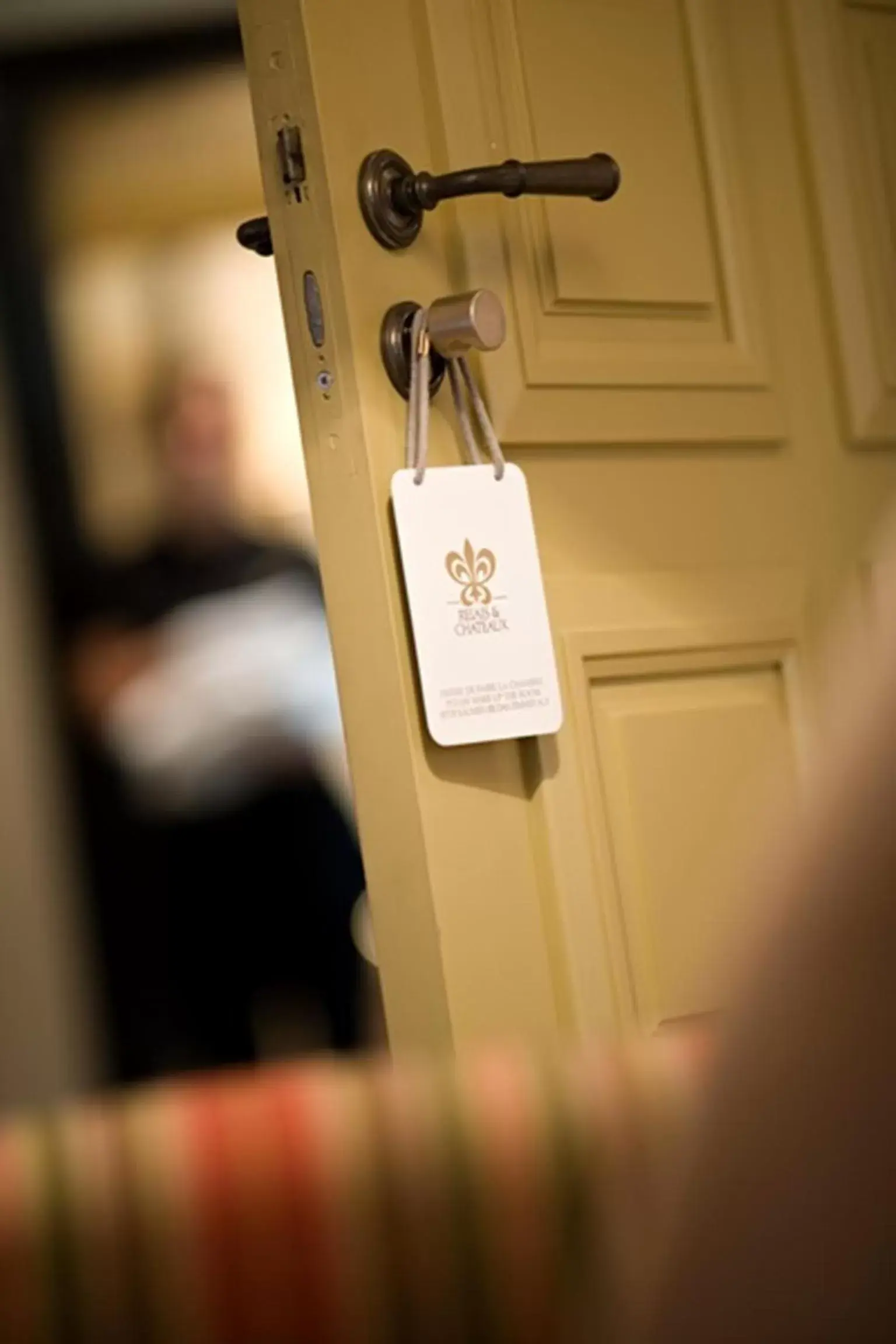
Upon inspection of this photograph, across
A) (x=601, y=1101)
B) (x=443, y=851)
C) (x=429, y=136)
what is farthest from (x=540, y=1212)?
(x=429, y=136)

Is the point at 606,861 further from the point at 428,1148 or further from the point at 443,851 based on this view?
the point at 428,1148

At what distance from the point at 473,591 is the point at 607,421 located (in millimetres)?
187

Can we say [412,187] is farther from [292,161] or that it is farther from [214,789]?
[214,789]

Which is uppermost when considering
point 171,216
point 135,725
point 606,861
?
point 171,216

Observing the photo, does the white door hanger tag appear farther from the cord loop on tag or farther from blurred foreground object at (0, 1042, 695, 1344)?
blurred foreground object at (0, 1042, 695, 1344)

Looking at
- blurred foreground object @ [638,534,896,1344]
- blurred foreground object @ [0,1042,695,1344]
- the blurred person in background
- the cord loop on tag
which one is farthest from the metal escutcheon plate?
the blurred person in background

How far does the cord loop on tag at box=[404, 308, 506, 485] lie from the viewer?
1154 mm

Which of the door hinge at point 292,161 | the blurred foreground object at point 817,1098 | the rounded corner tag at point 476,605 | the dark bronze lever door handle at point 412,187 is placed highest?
the door hinge at point 292,161

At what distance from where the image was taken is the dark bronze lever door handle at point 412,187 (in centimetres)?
116

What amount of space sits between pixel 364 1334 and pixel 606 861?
74 centimetres

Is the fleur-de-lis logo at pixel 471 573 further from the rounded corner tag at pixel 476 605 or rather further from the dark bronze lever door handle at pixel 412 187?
the dark bronze lever door handle at pixel 412 187

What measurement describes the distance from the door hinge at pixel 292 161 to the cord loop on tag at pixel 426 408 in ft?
0.33

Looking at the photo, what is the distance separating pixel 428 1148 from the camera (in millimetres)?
492

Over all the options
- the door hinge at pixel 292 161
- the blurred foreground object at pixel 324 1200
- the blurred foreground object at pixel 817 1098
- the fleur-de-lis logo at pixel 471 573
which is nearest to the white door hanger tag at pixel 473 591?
the fleur-de-lis logo at pixel 471 573
